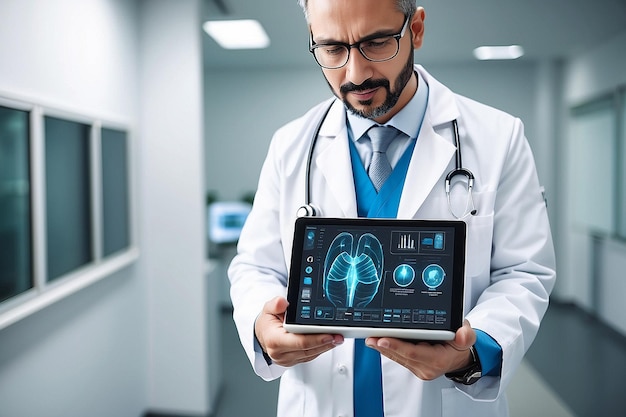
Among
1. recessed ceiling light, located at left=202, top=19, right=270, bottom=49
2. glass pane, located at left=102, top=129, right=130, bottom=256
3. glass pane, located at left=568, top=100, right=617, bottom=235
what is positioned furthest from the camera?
glass pane, located at left=568, top=100, right=617, bottom=235

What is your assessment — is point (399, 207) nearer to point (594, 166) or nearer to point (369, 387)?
point (369, 387)

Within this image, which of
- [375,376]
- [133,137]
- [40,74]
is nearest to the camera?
[375,376]

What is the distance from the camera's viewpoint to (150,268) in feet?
A: 7.43

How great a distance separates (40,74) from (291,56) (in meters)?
2.55

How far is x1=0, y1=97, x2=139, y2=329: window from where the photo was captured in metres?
1.29

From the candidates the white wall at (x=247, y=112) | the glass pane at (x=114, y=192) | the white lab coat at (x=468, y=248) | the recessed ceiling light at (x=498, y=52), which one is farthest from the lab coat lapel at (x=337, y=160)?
the white wall at (x=247, y=112)

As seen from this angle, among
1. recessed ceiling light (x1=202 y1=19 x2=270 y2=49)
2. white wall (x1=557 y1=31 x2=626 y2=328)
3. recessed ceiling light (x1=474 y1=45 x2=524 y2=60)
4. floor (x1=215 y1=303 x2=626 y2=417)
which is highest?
recessed ceiling light (x1=474 y1=45 x2=524 y2=60)

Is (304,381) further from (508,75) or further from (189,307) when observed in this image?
(508,75)

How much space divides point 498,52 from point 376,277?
11.8 ft

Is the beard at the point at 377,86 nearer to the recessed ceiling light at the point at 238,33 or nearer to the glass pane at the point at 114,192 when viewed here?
the glass pane at the point at 114,192

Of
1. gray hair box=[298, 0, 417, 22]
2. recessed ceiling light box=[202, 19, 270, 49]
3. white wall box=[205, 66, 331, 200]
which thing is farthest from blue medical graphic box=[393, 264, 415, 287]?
white wall box=[205, 66, 331, 200]

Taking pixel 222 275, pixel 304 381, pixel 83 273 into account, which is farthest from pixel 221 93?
pixel 304 381

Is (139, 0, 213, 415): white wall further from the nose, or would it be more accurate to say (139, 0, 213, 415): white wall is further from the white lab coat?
the nose

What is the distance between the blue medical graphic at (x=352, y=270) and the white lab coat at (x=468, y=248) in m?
0.14
